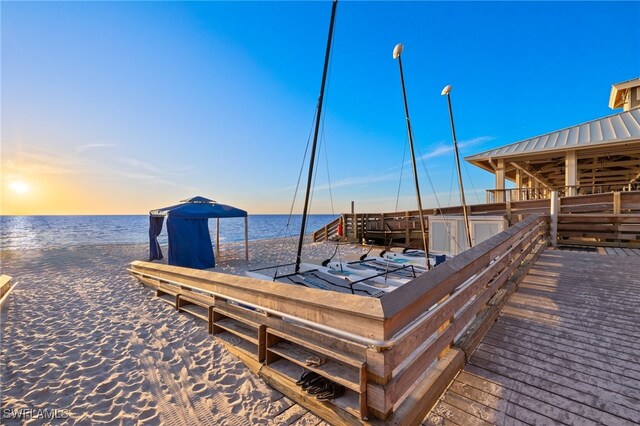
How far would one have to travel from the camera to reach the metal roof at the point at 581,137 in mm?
9938

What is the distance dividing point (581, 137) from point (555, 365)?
1274 centimetres

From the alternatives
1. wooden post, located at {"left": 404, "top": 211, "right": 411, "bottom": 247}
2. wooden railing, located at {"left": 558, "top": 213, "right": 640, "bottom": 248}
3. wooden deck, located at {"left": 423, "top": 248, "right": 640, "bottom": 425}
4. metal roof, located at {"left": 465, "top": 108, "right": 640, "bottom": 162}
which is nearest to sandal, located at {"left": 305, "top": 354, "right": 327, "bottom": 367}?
wooden deck, located at {"left": 423, "top": 248, "right": 640, "bottom": 425}

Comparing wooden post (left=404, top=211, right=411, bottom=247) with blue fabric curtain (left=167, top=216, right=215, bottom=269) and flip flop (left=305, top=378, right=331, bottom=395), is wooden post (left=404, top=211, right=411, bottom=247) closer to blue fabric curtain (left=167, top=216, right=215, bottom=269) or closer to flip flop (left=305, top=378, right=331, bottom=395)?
blue fabric curtain (left=167, top=216, right=215, bottom=269)

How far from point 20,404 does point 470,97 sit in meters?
20.3

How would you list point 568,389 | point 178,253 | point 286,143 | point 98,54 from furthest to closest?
point 286,143 → point 178,253 → point 98,54 → point 568,389

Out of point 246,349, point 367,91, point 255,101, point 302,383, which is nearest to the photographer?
point 302,383

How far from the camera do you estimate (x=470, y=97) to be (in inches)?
647

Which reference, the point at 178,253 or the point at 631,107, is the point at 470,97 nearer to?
the point at 631,107

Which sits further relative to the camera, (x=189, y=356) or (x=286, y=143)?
(x=286, y=143)

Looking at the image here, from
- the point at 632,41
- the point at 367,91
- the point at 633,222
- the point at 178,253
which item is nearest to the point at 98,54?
the point at 178,253

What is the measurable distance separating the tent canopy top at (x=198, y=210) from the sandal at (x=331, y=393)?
9949 millimetres

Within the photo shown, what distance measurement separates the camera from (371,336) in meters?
1.61

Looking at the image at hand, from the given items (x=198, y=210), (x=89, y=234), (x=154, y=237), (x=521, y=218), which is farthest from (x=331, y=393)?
(x=89, y=234)

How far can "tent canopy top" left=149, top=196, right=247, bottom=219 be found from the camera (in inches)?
412
